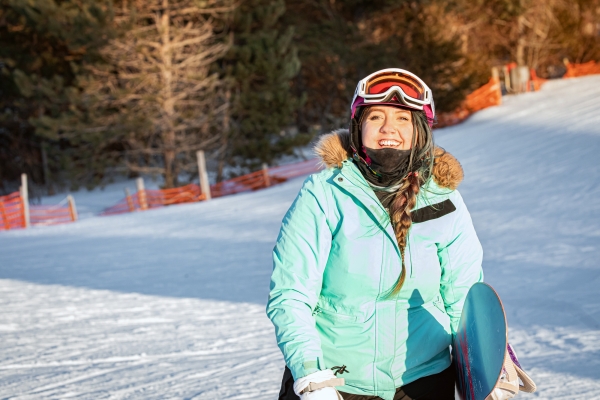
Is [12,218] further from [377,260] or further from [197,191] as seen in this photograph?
[377,260]

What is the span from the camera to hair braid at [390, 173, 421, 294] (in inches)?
68.3

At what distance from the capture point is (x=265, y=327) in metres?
5.49

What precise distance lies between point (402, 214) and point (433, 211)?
10 cm

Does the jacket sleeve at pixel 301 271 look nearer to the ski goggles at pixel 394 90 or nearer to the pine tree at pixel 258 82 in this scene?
the ski goggles at pixel 394 90

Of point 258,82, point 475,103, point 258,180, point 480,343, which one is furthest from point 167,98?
point 480,343

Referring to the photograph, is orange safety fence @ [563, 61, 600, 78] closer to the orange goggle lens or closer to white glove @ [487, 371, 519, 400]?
the orange goggle lens

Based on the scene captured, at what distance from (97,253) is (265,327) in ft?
19.5

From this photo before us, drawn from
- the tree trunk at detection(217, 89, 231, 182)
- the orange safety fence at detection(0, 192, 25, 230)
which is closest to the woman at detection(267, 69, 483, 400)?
the orange safety fence at detection(0, 192, 25, 230)

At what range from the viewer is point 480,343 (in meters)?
1.71

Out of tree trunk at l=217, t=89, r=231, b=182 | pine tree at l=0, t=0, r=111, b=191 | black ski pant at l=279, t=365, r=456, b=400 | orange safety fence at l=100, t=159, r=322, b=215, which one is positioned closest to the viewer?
black ski pant at l=279, t=365, r=456, b=400

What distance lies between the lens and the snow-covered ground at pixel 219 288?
167 inches

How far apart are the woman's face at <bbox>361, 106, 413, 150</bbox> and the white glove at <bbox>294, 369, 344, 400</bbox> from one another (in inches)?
25.9

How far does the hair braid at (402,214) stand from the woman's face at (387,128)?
13cm

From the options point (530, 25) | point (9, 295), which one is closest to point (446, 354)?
point (9, 295)
